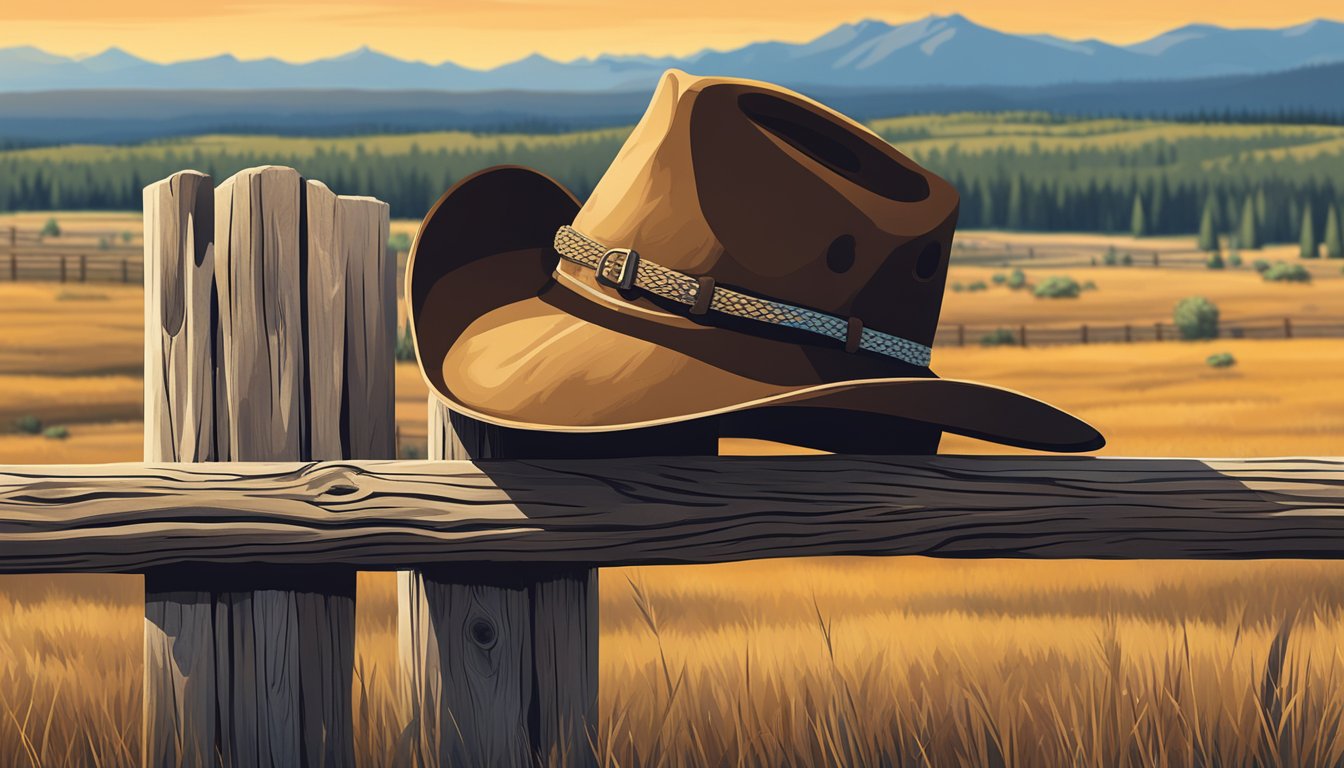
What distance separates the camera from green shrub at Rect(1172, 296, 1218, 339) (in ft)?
133

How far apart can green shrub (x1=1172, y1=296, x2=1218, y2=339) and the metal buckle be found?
3977 centimetres

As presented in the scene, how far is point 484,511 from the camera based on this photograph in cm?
322

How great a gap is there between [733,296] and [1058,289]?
55881 millimetres

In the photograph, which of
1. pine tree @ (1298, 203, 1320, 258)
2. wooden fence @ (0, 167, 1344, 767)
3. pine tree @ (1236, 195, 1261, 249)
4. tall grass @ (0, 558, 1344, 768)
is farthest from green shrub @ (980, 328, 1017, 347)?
pine tree @ (1236, 195, 1261, 249)

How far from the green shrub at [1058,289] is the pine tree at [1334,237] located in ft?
84.7

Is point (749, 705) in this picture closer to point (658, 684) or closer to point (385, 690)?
point (658, 684)

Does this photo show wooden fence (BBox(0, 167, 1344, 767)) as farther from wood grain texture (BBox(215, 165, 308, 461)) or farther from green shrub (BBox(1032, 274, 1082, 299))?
green shrub (BBox(1032, 274, 1082, 299))

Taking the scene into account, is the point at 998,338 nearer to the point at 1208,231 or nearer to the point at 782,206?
the point at 782,206

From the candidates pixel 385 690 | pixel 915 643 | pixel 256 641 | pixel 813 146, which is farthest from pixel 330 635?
pixel 915 643

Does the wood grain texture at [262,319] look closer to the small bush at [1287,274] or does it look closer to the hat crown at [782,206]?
the hat crown at [782,206]

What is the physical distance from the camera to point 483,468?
3238mm

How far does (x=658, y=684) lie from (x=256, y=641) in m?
1.07

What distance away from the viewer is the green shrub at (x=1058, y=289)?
2243 inches

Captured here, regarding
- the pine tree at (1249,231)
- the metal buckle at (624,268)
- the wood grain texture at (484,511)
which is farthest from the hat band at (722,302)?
the pine tree at (1249,231)
